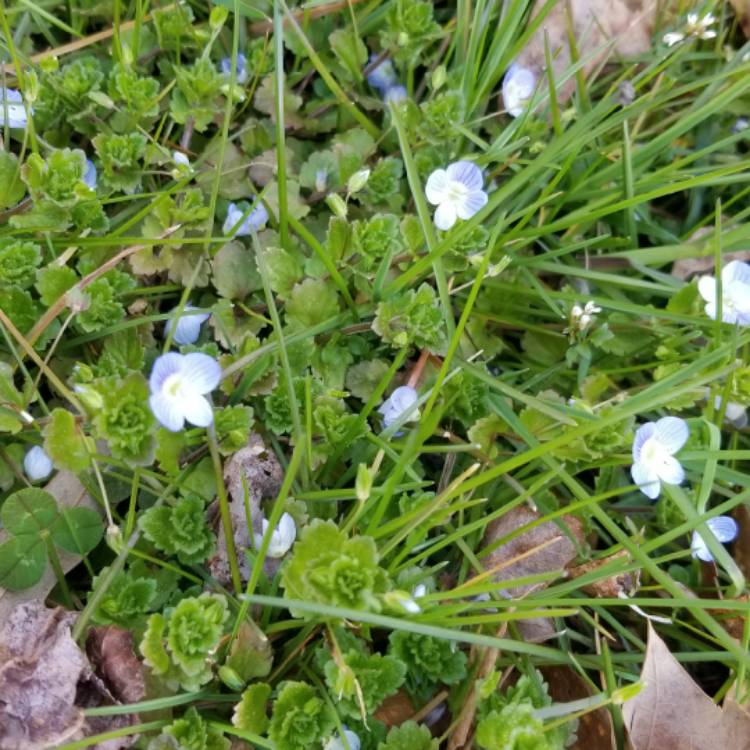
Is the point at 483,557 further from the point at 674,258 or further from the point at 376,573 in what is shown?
the point at 674,258

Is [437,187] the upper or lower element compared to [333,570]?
upper

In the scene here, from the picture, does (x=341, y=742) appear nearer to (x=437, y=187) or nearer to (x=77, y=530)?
(x=77, y=530)

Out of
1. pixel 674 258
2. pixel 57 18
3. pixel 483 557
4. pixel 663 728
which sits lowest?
pixel 663 728

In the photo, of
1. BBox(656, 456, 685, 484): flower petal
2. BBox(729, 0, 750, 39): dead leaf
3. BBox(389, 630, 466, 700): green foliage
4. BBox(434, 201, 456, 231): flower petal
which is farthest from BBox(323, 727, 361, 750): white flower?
BBox(729, 0, 750, 39): dead leaf

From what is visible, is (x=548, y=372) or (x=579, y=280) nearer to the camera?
(x=548, y=372)

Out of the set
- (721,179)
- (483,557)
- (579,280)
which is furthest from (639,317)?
(483,557)

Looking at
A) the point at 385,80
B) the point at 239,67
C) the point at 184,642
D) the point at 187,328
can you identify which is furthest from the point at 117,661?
the point at 385,80

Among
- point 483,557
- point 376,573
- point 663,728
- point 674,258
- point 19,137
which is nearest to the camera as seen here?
point 376,573

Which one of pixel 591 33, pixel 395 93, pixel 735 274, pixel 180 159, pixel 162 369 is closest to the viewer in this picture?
pixel 162 369
